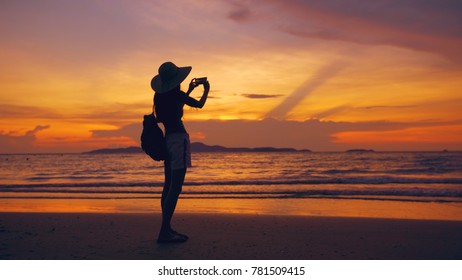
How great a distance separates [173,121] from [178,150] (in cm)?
34

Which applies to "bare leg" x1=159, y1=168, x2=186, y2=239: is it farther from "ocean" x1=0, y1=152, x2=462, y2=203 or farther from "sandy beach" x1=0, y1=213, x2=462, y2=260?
"ocean" x1=0, y1=152, x2=462, y2=203

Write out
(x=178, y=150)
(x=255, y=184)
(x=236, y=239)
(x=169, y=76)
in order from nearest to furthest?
(x=178, y=150) → (x=169, y=76) → (x=236, y=239) → (x=255, y=184)

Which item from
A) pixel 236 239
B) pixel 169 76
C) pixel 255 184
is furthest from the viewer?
pixel 255 184

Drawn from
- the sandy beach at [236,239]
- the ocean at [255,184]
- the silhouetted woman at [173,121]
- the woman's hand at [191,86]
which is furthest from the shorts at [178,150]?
the ocean at [255,184]

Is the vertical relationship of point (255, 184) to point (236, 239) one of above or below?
below

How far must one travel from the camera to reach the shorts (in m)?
4.47

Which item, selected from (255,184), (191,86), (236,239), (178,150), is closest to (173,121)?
(178,150)

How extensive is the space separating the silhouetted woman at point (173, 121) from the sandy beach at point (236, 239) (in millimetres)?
598

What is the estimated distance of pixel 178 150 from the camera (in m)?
4.47

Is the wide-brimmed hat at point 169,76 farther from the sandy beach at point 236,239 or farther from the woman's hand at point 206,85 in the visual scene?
the sandy beach at point 236,239

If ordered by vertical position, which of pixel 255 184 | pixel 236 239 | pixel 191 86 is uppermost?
pixel 191 86

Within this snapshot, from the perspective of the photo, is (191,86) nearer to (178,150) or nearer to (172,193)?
(178,150)
